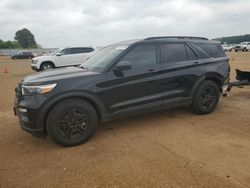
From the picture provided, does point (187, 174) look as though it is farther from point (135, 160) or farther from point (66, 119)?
point (66, 119)

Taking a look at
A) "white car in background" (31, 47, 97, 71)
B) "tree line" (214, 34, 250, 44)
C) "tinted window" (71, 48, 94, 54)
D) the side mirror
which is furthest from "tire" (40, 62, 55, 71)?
"tree line" (214, 34, 250, 44)

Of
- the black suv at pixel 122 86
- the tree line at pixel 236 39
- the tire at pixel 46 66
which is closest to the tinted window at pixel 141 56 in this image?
the black suv at pixel 122 86

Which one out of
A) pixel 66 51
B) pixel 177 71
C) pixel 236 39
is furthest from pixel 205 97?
pixel 236 39

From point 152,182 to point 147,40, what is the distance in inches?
123

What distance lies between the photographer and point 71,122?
479 cm

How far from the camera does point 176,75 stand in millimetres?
5891

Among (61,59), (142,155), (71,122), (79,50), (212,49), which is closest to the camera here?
(142,155)

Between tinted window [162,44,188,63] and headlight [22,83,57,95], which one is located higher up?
tinted window [162,44,188,63]

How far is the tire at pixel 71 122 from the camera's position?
15.3ft

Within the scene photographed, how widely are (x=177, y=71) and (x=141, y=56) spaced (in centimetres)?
85

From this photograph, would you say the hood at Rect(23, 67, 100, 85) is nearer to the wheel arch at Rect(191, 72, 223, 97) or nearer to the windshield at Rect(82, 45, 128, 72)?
the windshield at Rect(82, 45, 128, 72)

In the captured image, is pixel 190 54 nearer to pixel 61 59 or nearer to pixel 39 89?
pixel 39 89

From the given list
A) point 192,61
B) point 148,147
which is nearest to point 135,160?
point 148,147

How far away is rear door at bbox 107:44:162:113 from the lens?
520 centimetres
